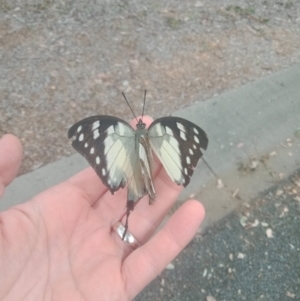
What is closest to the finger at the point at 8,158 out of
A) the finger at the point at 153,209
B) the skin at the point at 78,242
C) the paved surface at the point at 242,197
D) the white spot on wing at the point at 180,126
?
the skin at the point at 78,242

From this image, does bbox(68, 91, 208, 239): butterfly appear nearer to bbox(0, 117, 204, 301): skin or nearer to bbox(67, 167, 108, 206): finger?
bbox(0, 117, 204, 301): skin

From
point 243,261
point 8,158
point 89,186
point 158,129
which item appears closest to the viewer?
point 8,158

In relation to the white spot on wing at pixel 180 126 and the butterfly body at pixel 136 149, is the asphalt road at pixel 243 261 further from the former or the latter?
the white spot on wing at pixel 180 126

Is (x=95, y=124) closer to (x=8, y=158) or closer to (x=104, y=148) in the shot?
(x=104, y=148)

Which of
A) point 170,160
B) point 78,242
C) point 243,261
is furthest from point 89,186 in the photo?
point 243,261

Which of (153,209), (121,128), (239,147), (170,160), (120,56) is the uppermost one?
(121,128)

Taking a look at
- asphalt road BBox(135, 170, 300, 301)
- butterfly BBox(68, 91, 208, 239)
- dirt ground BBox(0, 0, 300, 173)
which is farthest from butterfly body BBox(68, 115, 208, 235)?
dirt ground BBox(0, 0, 300, 173)
